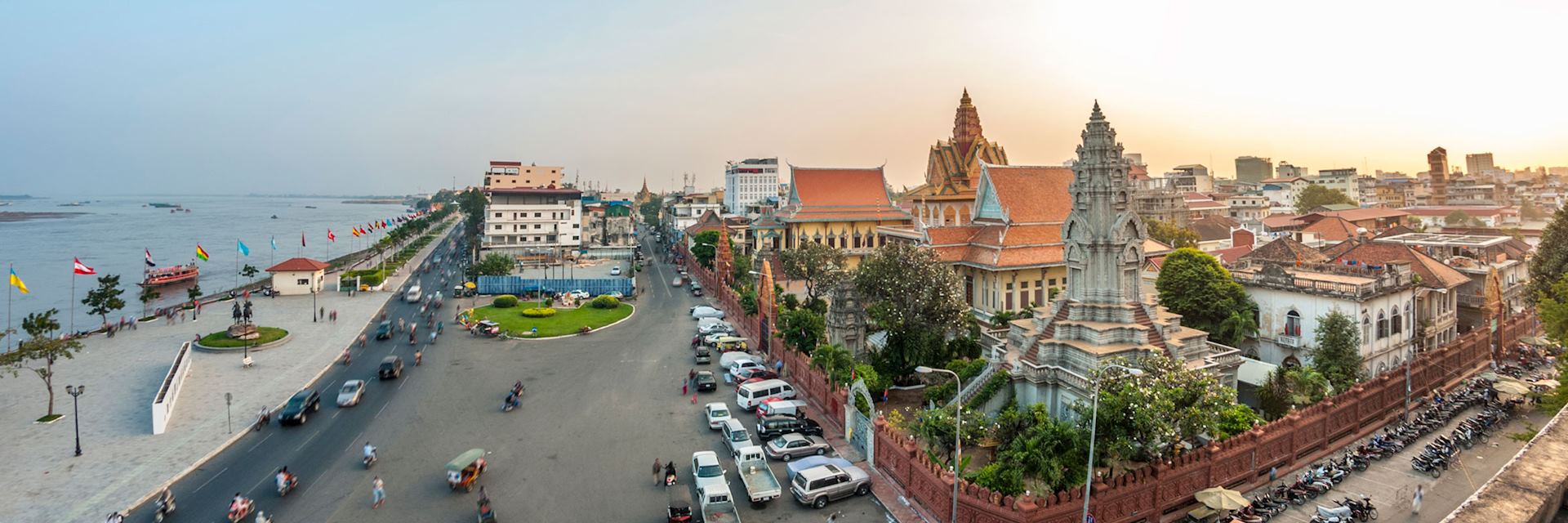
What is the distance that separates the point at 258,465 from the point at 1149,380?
78.4 feet

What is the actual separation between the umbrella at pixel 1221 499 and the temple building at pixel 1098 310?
4938 millimetres

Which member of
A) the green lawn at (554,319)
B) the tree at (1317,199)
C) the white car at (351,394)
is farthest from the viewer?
the tree at (1317,199)

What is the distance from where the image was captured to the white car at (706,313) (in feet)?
144

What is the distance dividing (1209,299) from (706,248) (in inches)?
1659

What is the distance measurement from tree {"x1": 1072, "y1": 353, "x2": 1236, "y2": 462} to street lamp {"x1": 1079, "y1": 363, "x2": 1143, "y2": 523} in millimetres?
129

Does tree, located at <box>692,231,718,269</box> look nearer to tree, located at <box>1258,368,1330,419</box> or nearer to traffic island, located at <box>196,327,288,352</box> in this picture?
traffic island, located at <box>196,327,288,352</box>

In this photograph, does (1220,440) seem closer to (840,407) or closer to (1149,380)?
(1149,380)

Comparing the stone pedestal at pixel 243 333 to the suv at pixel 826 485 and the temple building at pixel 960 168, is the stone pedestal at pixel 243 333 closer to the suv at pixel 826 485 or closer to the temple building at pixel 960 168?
the suv at pixel 826 485

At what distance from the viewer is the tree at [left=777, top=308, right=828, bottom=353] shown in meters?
31.2

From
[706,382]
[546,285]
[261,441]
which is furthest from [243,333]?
[706,382]

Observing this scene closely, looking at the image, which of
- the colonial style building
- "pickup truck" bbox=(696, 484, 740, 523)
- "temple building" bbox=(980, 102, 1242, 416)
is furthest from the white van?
the colonial style building

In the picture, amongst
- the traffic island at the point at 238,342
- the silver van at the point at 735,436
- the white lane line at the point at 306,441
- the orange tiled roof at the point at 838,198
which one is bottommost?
the white lane line at the point at 306,441

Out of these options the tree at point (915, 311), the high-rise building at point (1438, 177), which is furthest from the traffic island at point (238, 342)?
the high-rise building at point (1438, 177)

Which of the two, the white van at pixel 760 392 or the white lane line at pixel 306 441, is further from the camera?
the white van at pixel 760 392
